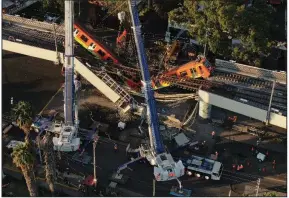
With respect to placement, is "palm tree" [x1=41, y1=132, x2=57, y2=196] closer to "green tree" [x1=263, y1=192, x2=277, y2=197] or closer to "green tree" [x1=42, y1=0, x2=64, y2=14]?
"green tree" [x1=263, y1=192, x2=277, y2=197]

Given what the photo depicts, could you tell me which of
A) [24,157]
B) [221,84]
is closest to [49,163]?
[24,157]

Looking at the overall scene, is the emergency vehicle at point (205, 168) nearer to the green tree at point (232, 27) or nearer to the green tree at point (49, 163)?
the green tree at point (49, 163)

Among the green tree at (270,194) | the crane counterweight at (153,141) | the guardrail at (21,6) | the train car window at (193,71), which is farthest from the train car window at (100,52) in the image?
the green tree at (270,194)

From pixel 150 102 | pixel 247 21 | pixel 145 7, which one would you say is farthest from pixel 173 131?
pixel 145 7

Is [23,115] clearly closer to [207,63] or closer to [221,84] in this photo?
[207,63]

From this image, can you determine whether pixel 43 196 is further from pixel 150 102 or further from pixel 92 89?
pixel 92 89

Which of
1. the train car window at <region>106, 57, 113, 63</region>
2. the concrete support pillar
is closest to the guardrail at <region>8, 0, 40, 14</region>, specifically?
the train car window at <region>106, 57, 113, 63</region>

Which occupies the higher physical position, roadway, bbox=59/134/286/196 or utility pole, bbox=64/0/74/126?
utility pole, bbox=64/0/74/126
